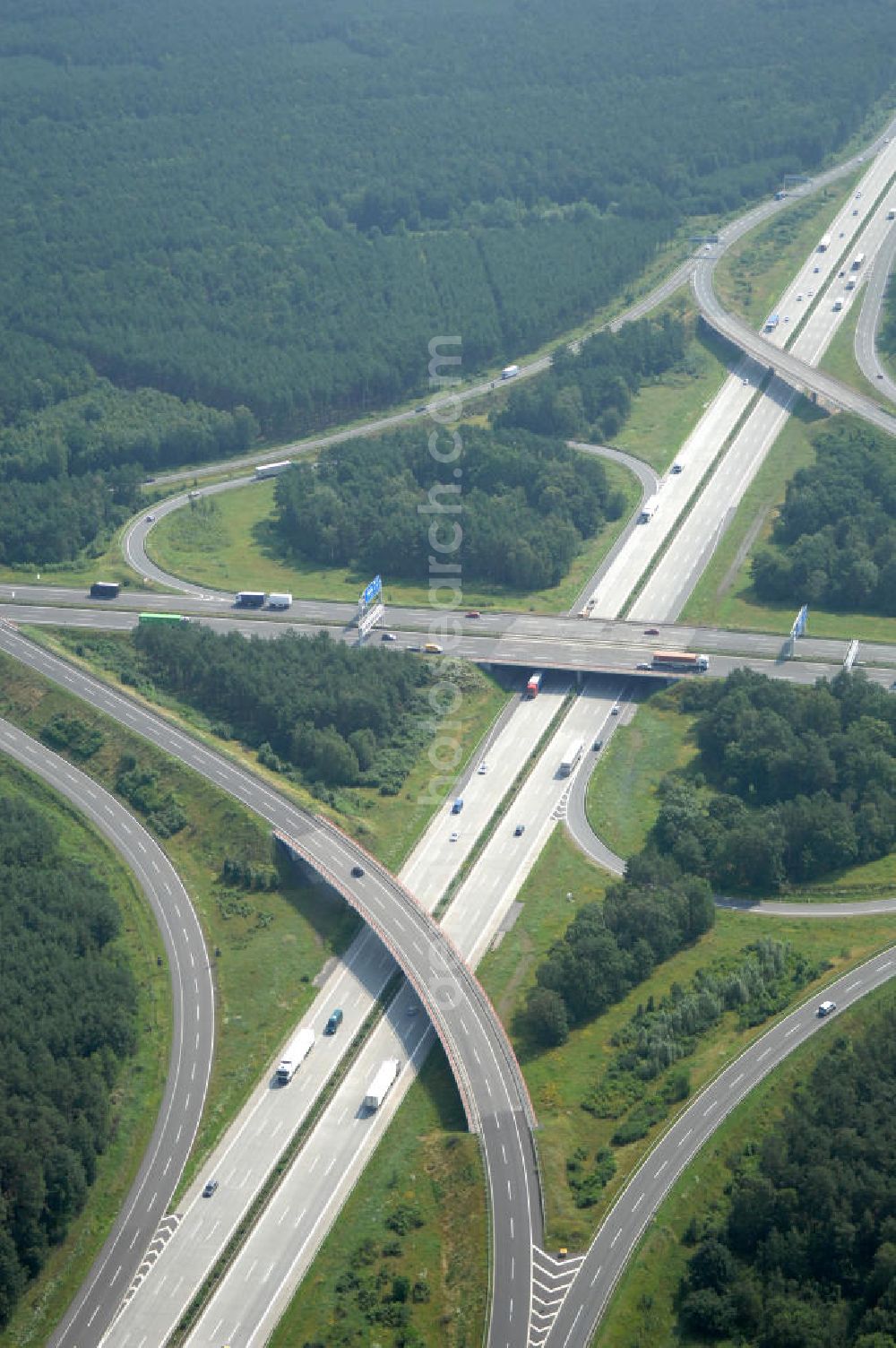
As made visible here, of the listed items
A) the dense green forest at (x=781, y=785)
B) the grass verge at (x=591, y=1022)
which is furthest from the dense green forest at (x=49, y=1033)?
the dense green forest at (x=781, y=785)

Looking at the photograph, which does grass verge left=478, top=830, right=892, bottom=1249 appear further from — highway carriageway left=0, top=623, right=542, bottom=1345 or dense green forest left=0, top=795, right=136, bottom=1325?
dense green forest left=0, top=795, right=136, bottom=1325

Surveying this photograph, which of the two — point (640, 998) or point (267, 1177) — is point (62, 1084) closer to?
point (267, 1177)

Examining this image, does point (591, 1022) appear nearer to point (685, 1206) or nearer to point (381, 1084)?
point (381, 1084)

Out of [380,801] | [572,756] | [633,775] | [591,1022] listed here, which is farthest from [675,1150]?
[572,756]

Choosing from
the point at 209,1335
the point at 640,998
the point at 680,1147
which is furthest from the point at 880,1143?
the point at 209,1335

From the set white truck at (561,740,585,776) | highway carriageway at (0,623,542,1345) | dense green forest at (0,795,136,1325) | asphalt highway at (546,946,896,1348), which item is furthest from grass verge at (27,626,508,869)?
asphalt highway at (546,946,896,1348)

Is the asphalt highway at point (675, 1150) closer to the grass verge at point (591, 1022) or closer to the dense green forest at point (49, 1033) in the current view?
the grass verge at point (591, 1022)
